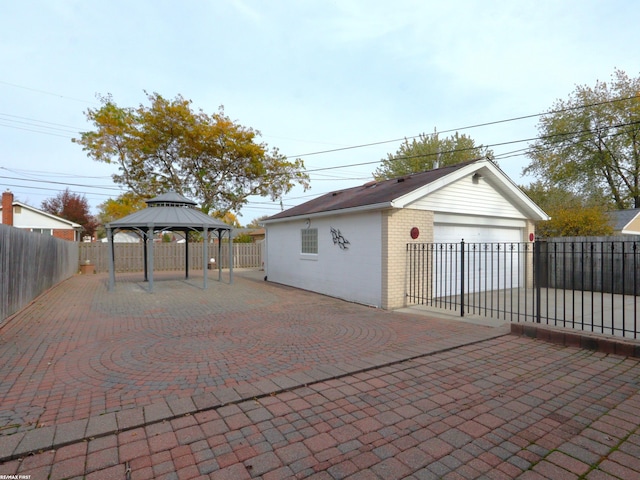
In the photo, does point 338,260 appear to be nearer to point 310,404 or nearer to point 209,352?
point 209,352

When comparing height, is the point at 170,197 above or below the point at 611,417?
above

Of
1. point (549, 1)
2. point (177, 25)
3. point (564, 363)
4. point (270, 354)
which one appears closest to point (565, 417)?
point (564, 363)

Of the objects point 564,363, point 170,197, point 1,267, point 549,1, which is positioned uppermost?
point 549,1

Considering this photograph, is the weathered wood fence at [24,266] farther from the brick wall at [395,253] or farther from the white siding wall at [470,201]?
the white siding wall at [470,201]

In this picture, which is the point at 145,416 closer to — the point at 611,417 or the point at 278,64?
the point at 611,417

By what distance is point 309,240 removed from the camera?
465 inches

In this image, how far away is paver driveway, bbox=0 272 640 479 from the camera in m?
2.42

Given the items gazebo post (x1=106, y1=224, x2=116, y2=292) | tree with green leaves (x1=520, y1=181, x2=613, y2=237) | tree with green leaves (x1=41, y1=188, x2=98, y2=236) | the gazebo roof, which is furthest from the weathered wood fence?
tree with green leaves (x1=41, y1=188, x2=98, y2=236)

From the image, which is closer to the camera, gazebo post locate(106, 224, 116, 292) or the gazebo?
the gazebo

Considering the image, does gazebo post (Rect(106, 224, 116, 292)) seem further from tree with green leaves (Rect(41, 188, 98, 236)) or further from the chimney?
tree with green leaves (Rect(41, 188, 98, 236))

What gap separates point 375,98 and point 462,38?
516 centimetres

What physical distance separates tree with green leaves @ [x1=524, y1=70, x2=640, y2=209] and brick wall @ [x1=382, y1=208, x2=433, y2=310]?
19916mm

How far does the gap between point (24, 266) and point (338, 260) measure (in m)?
7.77

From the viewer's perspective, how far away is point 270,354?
189 inches
